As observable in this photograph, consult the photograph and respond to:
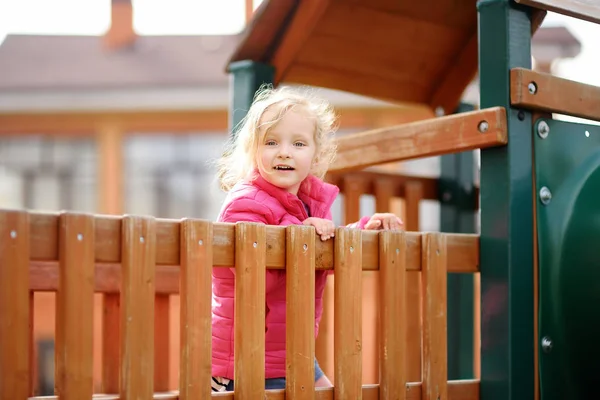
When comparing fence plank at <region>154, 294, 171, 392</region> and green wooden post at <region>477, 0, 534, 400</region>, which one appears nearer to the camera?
green wooden post at <region>477, 0, 534, 400</region>

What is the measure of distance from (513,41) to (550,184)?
528 mm

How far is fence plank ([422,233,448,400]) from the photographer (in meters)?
2.98

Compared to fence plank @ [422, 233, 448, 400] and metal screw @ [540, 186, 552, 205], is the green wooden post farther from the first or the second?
fence plank @ [422, 233, 448, 400]

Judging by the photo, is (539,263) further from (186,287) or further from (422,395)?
(186,287)

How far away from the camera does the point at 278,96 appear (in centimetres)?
296

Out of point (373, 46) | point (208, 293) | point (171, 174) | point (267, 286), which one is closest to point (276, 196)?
point (267, 286)

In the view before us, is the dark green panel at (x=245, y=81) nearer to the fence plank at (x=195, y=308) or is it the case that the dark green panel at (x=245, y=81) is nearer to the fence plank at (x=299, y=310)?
the fence plank at (x=299, y=310)

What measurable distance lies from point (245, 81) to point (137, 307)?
203cm

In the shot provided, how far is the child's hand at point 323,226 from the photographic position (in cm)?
267

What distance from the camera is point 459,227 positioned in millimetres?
4871

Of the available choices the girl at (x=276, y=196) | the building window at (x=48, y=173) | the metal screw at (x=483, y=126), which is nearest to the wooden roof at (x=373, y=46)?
the girl at (x=276, y=196)

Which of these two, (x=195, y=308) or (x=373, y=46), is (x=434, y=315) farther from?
(x=373, y=46)

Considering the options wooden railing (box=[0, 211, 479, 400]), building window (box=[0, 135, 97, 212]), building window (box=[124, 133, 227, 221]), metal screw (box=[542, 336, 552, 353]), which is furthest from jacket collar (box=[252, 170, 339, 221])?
building window (box=[0, 135, 97, 212])

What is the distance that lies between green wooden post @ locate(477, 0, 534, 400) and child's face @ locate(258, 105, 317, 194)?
0.69 m
